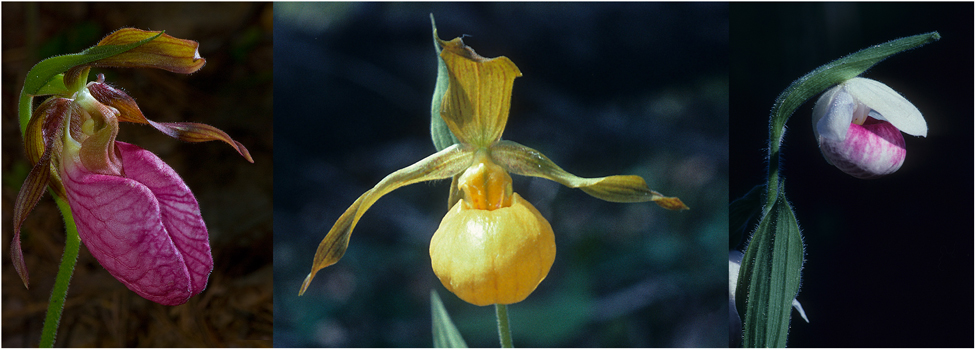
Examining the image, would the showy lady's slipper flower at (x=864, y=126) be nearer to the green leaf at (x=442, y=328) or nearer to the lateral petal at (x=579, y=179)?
the lateral petal at (x=579, y=179)

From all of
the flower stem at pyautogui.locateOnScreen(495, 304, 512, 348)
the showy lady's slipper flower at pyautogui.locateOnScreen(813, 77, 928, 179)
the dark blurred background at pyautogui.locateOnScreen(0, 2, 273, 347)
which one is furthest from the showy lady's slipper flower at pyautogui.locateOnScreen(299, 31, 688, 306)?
the dark blurred background at pyautogui.locateOnScreen(0, 2, 273, 347)

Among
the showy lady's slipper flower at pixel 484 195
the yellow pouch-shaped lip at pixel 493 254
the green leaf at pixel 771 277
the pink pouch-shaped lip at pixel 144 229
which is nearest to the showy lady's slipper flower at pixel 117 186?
the pink pouch-shaped lip at pixel 144 229

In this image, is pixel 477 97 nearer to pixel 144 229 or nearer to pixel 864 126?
pixel 144 229

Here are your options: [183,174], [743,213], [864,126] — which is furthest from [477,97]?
[183,174]

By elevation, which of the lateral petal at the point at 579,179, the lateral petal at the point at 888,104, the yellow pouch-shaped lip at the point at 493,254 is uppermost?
the lateral petal at the point at 888,104

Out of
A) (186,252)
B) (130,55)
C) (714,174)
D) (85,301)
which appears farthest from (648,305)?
(85,301)
